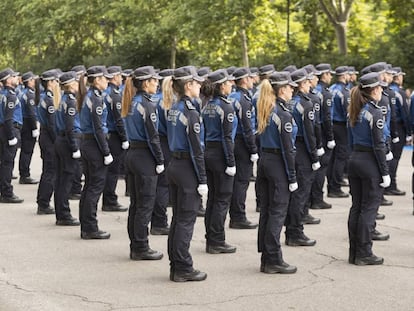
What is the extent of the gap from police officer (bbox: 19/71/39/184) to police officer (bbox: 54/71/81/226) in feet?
14.1

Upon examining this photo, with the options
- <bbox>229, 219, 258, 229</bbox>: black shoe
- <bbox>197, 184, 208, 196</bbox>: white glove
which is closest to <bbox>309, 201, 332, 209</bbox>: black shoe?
<bbox>229, 219, 258, 229</bbox>: black shoe

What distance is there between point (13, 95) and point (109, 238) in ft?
14.6

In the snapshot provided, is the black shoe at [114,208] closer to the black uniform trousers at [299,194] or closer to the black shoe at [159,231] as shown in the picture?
the black shoe at [159,231]

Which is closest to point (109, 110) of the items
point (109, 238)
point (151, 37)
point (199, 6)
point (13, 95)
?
point (13, 95)

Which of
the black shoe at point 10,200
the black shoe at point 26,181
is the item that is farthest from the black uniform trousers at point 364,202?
the black shoe at point 26,181

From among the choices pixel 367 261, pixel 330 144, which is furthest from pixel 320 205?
pixel 367 261

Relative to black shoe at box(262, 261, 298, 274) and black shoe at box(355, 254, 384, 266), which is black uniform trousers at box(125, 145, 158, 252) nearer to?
black shoe at box(262, 261, 298, 274)

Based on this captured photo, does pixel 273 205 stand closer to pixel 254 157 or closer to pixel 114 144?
pixel 254 157

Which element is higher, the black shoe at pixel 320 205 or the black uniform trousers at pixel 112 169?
the black uniform trousers at pixel 112 169

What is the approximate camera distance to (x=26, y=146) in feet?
58.4

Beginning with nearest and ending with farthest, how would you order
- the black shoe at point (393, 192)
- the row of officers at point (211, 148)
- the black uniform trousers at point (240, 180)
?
the row of officers at point (211, 148) < the black uniform trousers at point (240, 180) < the black shoe at point (393, 192)

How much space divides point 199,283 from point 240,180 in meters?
3.65

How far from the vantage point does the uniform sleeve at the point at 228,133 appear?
37.6 feet

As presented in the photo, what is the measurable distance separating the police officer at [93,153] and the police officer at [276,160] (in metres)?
2.60
